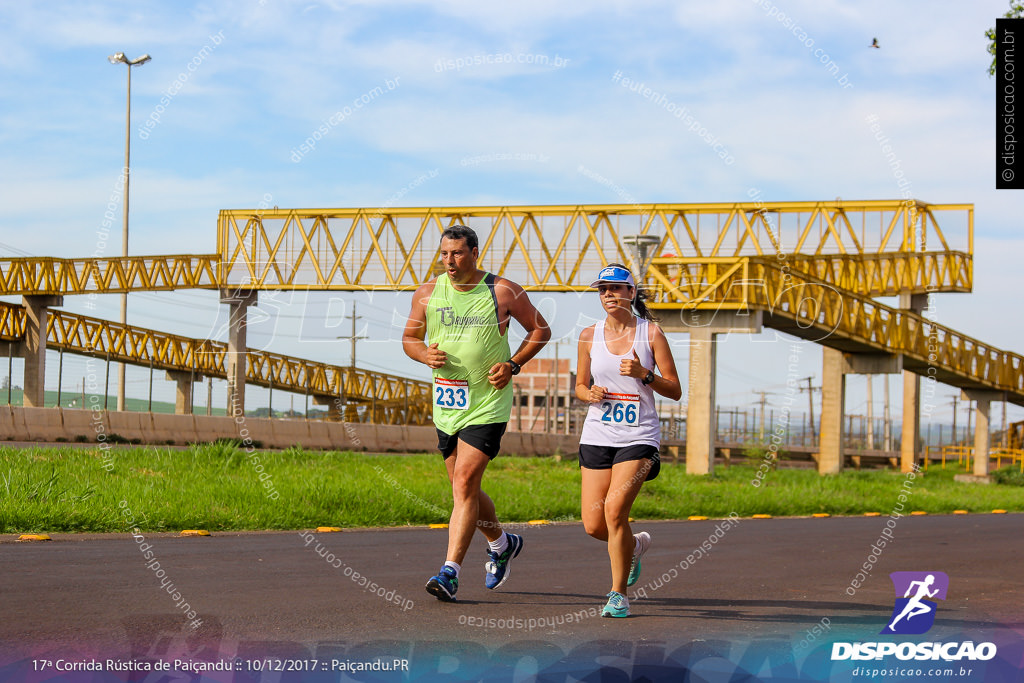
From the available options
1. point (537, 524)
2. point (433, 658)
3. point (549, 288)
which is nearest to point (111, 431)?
point (537, 524)

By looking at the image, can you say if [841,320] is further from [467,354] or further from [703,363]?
[467,354]

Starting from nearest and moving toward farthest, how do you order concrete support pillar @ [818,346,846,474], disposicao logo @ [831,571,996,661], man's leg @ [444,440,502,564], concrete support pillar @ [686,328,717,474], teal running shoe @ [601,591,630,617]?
disposicao logo @ [831,571,996,661] → teal running shoe @ [601,591,630,617] → man's leg @ [444,440,502,564] → concrete support pillar @ [686,328,717,474] → concrete support pillar @ [818,346,846,474]

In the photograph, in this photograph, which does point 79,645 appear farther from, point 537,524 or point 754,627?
point 537,524

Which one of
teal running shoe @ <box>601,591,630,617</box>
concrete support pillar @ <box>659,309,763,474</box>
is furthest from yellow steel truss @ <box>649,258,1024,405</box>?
teal running shoe @ <box>601,591,630,617</box>

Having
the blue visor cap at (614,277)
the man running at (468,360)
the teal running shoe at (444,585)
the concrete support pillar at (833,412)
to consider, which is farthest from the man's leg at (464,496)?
the concrete support pillar at (833,412)

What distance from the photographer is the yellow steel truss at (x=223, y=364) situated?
5359 centimetres

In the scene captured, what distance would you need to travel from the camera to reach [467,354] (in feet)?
26.5

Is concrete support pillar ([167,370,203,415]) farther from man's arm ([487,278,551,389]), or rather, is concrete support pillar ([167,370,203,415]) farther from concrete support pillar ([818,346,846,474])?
man's arm ([487,278,551,389])

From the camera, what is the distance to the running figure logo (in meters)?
7.71

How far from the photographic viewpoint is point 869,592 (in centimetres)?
955

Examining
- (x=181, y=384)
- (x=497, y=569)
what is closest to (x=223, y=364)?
(x=181, y=384)

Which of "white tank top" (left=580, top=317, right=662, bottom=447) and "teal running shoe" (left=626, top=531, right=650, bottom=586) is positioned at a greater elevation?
"white tank top" (left=580, top=317, right=662, bottom=447)

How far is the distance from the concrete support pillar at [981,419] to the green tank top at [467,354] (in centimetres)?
3741

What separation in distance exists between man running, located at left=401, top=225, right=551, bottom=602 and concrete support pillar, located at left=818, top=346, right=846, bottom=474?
1186 inches
